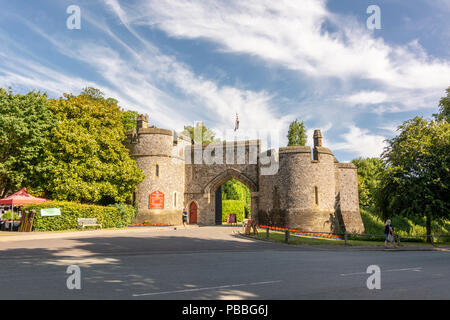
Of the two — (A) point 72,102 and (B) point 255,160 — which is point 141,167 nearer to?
(A) point 72,102

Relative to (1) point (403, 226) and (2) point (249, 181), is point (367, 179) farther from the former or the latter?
(2) point (249, 181)

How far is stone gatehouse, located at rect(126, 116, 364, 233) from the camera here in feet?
93.2

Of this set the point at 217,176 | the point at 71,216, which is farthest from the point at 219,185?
the point at 71,216

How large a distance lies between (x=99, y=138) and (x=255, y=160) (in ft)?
47.5

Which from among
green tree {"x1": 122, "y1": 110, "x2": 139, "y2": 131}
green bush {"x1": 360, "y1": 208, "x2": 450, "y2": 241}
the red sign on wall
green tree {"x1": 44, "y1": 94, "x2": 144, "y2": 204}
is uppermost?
green tree {"x1": 122, "y1": 110, "x2": 139, "y2": 131}

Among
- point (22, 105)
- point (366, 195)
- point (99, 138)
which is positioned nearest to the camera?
point (22, 105)

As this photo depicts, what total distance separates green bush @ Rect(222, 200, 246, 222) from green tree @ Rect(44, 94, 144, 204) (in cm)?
1472

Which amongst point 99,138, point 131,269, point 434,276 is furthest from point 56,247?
point 99,138

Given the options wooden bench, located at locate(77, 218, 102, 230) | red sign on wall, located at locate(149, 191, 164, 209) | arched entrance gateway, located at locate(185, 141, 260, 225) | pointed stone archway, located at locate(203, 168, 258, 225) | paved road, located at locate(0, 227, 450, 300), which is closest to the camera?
Answer: paved road, located at locate(0, 227, 450, 300)

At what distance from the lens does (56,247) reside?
13.5 meters

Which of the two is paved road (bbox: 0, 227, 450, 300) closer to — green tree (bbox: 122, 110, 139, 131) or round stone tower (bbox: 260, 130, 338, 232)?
round stone tower (bbox: 260, 130, 338, 232)

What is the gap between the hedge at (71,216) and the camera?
861 inches

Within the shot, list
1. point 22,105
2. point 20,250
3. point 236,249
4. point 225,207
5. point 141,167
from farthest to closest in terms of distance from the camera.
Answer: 1. point 225,207
2. point 141,167
3. point 22,105
4. point 236,249
5. point 20,250

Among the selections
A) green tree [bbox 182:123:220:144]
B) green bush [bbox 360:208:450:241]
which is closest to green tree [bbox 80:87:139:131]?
green tree [bbox 182:123:220:144]
